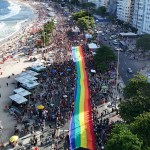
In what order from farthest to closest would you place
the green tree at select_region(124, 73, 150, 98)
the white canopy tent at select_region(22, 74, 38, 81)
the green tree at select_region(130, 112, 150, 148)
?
1. the white canopy tent at select_region(22, 74, 38, 81)
2. the green tree at select_region(124, 73, 150, 98)
3. the green tree at select_region(130, 112, 150, 148)

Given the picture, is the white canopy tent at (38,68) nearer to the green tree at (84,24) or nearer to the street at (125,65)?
the street at (125,65)

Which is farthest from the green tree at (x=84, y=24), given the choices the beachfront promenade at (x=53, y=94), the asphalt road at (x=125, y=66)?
the asphalt road at (x=125, y=66)

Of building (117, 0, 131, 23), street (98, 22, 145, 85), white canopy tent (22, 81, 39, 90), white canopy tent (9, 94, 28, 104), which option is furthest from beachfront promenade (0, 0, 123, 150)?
building (117, 0, 131, 23)

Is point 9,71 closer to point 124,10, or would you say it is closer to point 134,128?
point 134,128

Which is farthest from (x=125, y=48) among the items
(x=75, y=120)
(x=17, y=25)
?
(x=17, y=25)

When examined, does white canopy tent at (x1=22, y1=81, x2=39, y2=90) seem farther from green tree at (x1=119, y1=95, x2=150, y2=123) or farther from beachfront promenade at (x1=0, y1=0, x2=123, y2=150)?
green tree at (x1=119, y1=95, x2=150, y2=123)

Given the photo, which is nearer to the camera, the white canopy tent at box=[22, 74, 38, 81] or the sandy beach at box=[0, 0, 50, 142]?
the sandy beach at box=[0, 0, 50, 142]

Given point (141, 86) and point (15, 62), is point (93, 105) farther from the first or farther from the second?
point (15, 62)
